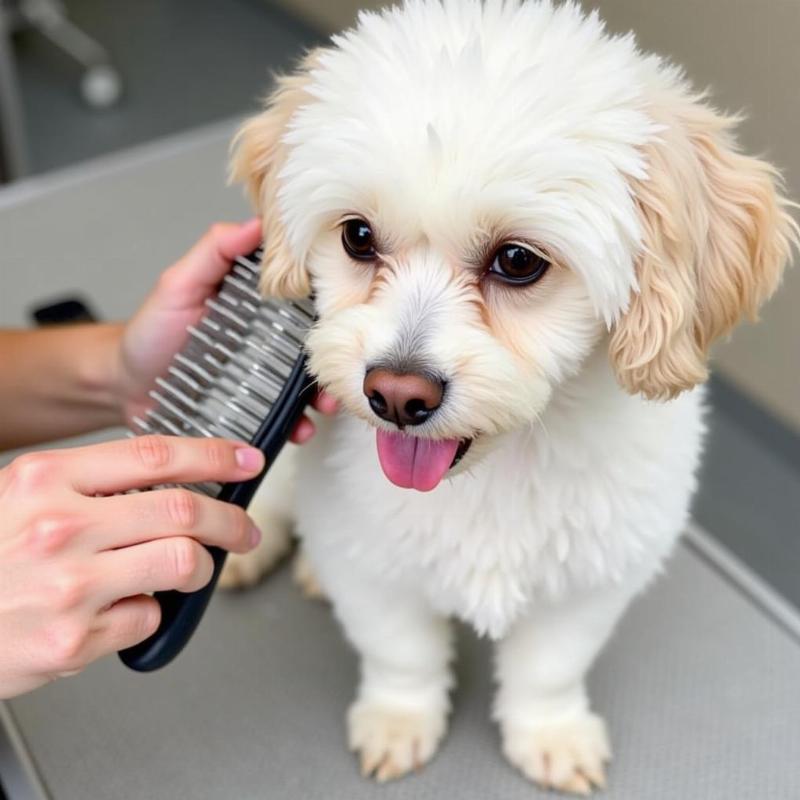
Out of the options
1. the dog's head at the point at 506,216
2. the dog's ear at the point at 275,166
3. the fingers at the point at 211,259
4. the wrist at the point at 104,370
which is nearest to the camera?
the dog's head at the point at 506,216

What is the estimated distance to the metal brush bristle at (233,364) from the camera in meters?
0.82

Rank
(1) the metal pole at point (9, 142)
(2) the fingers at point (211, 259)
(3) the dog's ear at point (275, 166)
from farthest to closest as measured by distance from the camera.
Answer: (1) the metal pole at point (9, 142) → (2) the fingers at point (211, 259) → (3) the dog's ear at point (275, 166)

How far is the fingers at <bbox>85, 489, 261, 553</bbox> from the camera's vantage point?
0.69 m

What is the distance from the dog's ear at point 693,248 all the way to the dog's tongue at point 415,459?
4.9 inches

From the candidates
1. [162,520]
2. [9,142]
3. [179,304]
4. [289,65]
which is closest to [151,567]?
[162,520]

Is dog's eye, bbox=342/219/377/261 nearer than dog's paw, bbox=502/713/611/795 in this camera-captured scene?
Yes

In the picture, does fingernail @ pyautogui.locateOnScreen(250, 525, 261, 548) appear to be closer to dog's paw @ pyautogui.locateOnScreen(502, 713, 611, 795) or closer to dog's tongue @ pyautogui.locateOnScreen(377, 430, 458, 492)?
dog's tongue @ pyautogui.locateOnScreen(377, 430, 458, 492)

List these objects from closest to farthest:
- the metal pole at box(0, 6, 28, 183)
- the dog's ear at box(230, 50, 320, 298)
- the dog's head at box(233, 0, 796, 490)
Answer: the dog's head at box(233, 0, 796, 490) < the dog's ear at box(230, 50, 320, 298) < the metal pole at box(0, 6, 28, 183)

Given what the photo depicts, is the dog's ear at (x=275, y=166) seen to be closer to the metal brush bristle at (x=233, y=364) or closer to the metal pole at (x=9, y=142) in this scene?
the metal brush bristle at (x=233, y=364)

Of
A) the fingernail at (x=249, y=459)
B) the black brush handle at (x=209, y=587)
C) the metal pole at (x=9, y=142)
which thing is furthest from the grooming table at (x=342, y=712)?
the metal pole at (x=9, y=142)

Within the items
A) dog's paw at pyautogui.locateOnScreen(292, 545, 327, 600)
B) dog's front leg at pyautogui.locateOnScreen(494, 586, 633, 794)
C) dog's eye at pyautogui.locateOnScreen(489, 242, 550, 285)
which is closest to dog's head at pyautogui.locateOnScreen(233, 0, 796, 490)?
dog's eye at pyautogui.locateOnScreen(489, 242, 550, 285)

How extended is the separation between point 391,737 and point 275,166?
48 cm

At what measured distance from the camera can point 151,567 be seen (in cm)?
69

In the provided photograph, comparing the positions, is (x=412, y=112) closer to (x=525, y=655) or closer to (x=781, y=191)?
(x=781, y=191)
